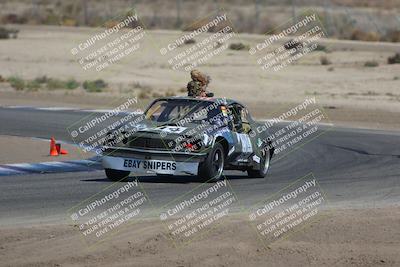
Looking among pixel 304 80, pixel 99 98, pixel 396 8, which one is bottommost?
pixel 396 8

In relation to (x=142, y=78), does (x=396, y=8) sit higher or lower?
lower

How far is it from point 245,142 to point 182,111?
1235 mm

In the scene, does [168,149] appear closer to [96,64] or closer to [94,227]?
[94,227]

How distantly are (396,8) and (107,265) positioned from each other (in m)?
78.9

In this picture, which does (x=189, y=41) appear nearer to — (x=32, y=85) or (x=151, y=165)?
(x=32, y=85)

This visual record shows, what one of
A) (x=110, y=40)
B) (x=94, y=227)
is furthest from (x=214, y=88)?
(x=94, y=227)

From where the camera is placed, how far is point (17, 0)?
87.9 m

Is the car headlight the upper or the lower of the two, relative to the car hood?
lower

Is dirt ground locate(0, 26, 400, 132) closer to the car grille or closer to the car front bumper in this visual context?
the car front bumper
